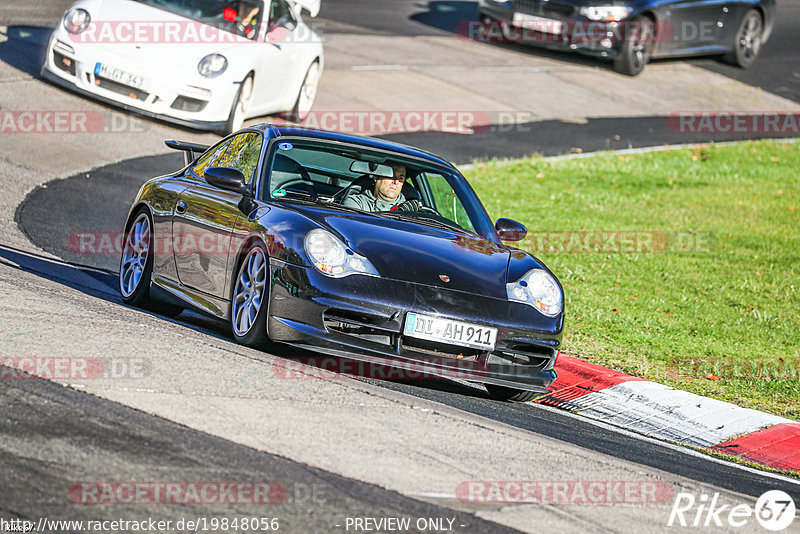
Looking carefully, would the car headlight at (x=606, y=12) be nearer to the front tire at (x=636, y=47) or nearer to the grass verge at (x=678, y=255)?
the front tire at (x=636, y=47)

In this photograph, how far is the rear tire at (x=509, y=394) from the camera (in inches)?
296

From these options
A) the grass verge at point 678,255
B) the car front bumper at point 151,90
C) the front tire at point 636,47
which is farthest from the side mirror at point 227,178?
the front tire at point 636,47

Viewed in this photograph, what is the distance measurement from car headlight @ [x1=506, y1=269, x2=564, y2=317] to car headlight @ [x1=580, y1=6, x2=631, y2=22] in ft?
45.9

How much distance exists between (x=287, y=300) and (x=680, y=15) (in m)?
16.8

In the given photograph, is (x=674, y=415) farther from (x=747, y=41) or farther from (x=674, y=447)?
(x=747, y=41)

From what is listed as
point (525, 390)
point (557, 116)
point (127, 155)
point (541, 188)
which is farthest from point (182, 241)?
point (557, 116)

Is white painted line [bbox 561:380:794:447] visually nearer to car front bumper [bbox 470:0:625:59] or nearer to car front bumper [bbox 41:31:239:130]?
car front bumper [bbox 41:31:239:130]

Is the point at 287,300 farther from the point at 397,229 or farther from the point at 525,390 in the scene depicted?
the point at 525,390

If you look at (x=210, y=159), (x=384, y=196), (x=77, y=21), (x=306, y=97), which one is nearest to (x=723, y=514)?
(x=384, y=196)

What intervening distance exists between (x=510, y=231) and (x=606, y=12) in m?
13.3

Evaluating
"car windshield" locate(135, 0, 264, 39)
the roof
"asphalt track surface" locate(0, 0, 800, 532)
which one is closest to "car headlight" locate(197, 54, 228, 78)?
"car windshield" locate(135, 0, 264, 39)

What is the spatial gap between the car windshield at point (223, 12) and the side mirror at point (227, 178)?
8.01m

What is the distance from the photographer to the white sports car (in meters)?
14.3

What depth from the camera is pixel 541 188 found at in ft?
50.7
